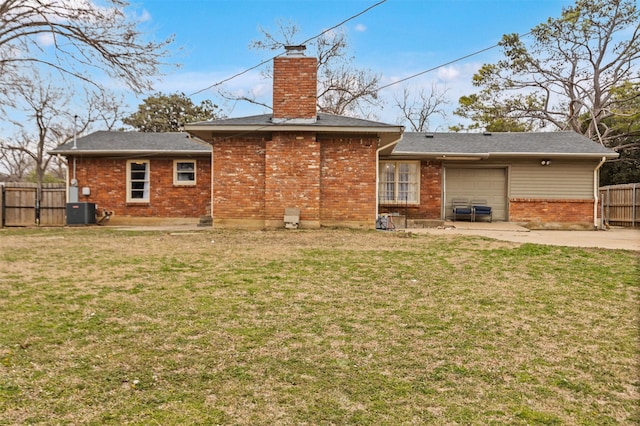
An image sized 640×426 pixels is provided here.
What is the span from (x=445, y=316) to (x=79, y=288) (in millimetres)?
4066

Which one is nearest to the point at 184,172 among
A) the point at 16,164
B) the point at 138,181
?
the point at 138,181

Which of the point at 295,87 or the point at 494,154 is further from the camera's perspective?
the point at 494,154

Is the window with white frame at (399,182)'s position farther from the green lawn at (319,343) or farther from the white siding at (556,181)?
the green lawn at (319,343)

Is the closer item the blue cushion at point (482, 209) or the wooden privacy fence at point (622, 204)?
the blue cushion at point (482, 209)

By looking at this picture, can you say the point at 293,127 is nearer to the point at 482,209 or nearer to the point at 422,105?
the point at 482,209

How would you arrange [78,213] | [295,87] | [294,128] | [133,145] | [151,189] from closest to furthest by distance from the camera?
[294,128] < [295,87] < [78,213] < [151,189] < [133,145]

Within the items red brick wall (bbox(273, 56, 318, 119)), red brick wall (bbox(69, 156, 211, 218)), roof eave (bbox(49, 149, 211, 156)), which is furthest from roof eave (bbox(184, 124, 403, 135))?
red brick wall (bbox(69, 156, 211, 218))

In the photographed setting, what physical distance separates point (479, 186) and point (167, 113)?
2646 centimetres

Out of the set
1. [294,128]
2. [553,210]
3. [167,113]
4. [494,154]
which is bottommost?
[553,210]

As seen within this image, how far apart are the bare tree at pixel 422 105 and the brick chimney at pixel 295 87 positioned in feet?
69.5

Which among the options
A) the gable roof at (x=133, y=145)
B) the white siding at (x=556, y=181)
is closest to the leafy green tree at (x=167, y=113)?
the gable roof at (x=133, y=145)

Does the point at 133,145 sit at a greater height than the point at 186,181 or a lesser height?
greater

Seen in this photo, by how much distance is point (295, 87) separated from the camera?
11.8 meters

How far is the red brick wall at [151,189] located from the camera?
15617 millimetres
